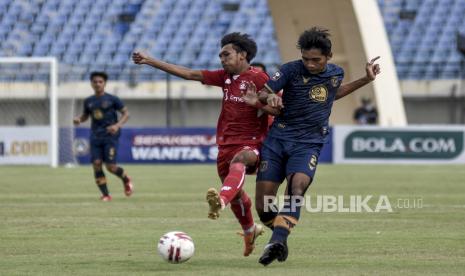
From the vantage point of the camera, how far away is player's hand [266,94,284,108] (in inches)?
364

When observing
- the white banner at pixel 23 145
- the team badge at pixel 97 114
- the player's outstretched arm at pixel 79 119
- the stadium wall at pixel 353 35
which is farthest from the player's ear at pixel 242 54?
the stadium wall at pixel 353 35

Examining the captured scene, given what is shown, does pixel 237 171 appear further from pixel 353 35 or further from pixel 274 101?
pixel 353 35

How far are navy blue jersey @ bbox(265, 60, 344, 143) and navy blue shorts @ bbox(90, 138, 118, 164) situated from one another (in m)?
10.4

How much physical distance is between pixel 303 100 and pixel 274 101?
462mm

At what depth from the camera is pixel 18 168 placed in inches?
1197

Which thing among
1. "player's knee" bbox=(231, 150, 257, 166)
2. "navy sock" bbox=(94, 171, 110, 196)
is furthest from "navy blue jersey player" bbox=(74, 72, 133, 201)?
"player's knee" bbox=(231, 150, 257, 166)

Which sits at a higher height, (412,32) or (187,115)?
(412,32)

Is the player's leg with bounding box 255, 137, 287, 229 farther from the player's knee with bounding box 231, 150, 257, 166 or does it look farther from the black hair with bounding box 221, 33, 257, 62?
the black hair with bounding box 221, 33, 257, 62

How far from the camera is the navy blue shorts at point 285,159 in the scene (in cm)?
950

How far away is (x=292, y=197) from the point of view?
9289 mm

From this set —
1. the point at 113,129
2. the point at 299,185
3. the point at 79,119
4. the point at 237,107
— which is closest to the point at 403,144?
the point at 113,129

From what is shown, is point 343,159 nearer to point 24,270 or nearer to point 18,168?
point 18,168

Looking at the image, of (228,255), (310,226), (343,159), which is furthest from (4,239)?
(343,159)

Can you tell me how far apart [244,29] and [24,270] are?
111 feet
